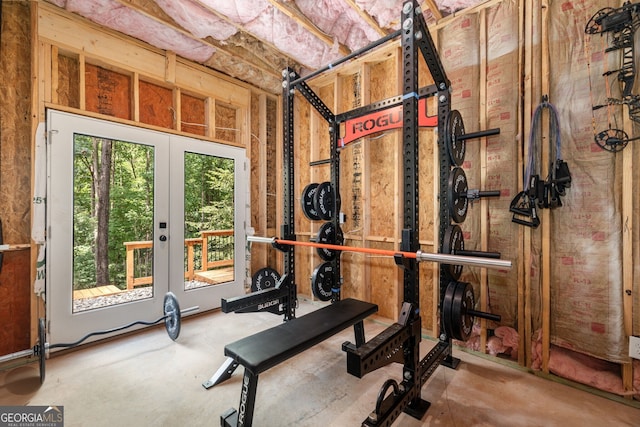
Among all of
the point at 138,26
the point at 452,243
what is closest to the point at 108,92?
the point at 138,26

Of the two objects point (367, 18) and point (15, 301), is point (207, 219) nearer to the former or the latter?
point (15, 301)

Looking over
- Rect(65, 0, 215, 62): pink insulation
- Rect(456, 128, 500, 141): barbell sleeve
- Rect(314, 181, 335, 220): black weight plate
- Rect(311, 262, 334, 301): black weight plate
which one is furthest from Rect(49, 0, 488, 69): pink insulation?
Rect(311, 262, 334, 301): black weight plate

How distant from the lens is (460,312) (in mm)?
2100

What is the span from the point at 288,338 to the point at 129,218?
3137 mm

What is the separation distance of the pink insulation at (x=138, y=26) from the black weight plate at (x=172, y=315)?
2.93m

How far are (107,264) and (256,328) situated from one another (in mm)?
2357

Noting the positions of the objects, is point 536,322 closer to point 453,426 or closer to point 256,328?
point 453,426

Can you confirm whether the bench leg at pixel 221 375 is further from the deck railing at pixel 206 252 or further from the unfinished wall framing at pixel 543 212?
the deck railing at pixel 206 252

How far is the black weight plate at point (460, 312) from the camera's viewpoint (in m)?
2.11

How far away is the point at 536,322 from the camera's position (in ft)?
7.84

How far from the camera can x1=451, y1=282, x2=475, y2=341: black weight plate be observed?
2.11 metres

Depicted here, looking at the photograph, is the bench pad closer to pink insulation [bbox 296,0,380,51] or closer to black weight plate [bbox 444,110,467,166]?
black weight plate [bbox 444,110,467,166]

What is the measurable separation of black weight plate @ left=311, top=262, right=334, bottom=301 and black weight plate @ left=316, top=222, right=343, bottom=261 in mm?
102

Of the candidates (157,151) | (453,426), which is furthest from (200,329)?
(453,426)
